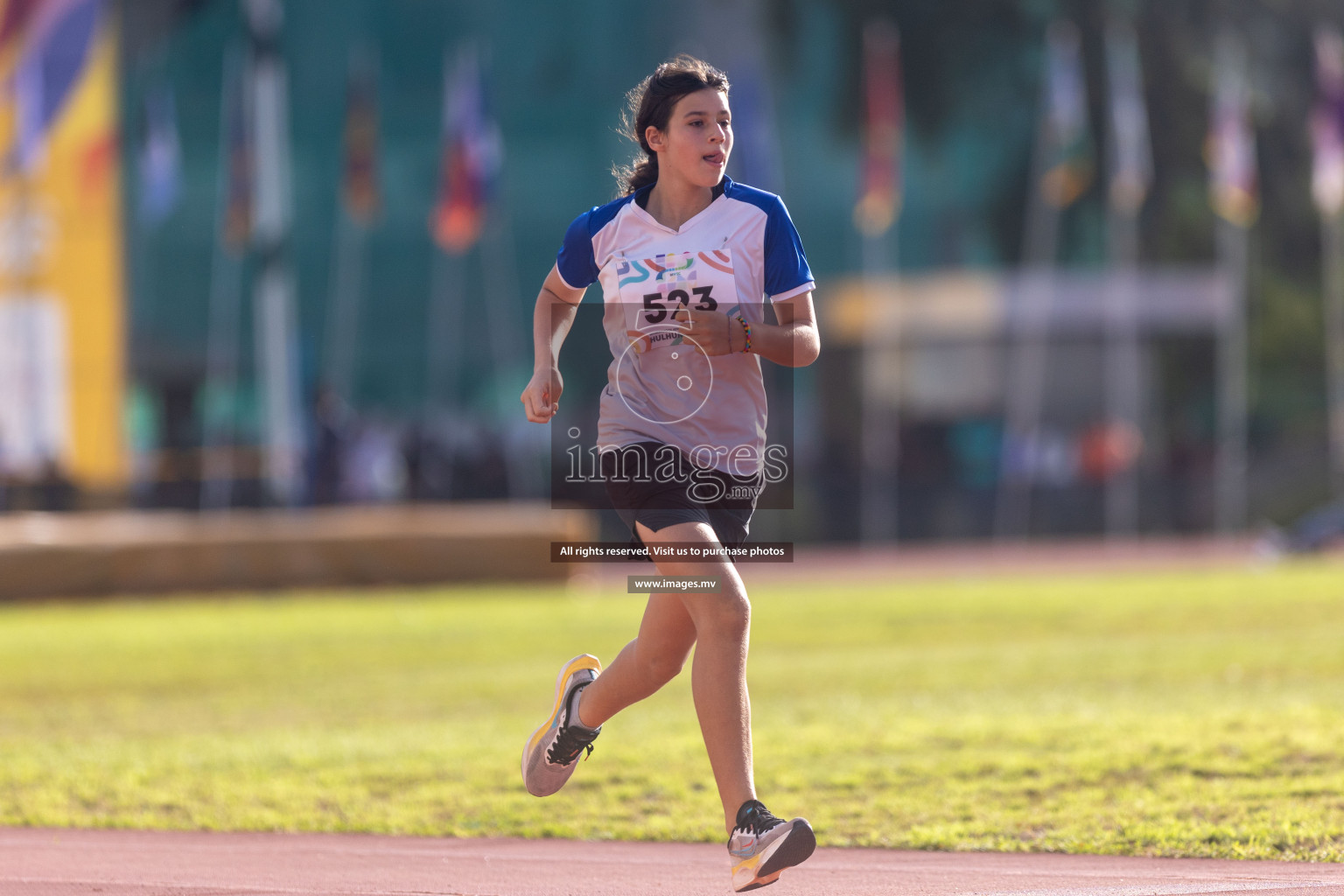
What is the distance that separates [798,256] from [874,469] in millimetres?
25597

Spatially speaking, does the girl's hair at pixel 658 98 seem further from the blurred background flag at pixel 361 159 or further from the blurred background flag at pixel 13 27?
the blurred background flag at pixel 13 27

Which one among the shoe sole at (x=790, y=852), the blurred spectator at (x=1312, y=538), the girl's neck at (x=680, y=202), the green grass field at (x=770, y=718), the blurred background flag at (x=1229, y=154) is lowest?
the blurred spectator at (x=1312, y=538)

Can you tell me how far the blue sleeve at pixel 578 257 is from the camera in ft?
16.3

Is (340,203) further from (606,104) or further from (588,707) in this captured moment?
(588,707)

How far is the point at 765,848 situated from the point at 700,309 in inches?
54.5

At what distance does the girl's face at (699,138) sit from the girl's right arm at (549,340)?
46 cm

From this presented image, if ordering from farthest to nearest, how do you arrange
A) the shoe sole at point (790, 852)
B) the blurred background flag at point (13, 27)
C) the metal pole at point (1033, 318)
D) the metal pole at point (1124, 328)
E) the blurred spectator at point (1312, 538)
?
the metal pole at point (1033, 318)
the metal pole at point (1124, 328)
the blurred background flag at point (13, 27)
the blurred spectator at point (1312, 538)
the shoe sole at point (790, 852)

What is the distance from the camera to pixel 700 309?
4.65m

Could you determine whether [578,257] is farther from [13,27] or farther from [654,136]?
[13,27]

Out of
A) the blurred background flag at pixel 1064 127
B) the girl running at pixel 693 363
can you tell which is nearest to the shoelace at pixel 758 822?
the girl running at pixel 693 363

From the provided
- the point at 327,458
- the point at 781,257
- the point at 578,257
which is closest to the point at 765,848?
the point at 781,257

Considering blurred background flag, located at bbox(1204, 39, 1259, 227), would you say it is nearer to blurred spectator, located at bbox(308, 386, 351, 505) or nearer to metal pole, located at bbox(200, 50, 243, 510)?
blurred spectator, located at bbox(308, 386, 351, 505)

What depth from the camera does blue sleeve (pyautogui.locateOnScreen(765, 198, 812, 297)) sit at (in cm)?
472

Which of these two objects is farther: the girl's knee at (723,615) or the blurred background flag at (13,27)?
the blurred background flag at (13,27)
